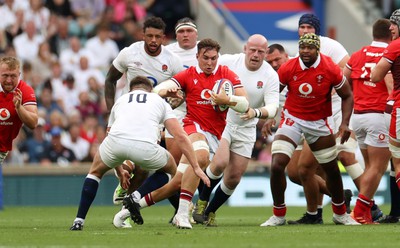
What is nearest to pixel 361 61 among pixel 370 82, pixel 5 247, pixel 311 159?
pixel 370 82

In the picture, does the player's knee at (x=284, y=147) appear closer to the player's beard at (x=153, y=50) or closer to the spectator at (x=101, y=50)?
the player's beard at (x=153, y=50)

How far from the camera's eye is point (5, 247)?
12.0 m

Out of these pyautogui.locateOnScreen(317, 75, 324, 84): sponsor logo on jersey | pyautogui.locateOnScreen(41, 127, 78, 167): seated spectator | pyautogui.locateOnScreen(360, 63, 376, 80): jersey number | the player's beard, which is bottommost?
pyautogui.locateOnScreen(41, 127, 78, 167): seated spectator

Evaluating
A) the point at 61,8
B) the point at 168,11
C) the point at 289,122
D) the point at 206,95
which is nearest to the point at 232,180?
the point at 289,122

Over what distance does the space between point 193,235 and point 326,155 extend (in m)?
2.71

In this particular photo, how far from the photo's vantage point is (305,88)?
50.3ft

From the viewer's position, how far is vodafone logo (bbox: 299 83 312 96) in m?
15.3

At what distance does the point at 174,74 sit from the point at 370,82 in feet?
8.59

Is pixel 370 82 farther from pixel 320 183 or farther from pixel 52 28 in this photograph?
pixel 52 28

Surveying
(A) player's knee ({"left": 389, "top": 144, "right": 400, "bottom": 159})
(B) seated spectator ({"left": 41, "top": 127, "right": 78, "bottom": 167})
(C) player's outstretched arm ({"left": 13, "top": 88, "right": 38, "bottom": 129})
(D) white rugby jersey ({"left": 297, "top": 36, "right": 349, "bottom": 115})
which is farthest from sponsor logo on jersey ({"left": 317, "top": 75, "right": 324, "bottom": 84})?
(B) seated spectator ({"left": 41, "top": 127, "right": 78, "bottom": 167})

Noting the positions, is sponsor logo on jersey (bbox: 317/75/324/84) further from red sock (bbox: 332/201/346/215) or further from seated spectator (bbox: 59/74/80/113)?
seated spectator (bbox: 59/74/80/113)

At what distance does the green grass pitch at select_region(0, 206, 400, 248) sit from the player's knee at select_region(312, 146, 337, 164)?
822 mm

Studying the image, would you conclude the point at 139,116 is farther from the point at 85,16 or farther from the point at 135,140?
the point at 85,16

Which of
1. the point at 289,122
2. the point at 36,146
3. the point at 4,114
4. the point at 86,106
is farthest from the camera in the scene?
the point at 86,106
